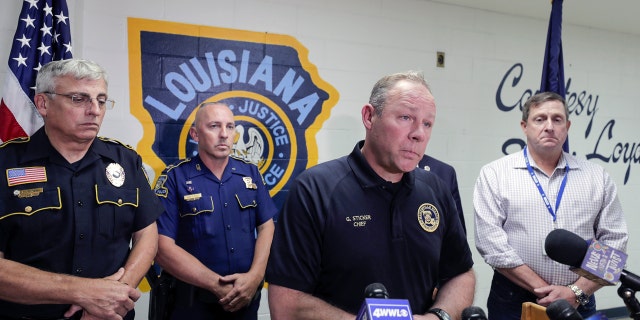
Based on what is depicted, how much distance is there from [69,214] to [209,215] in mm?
772

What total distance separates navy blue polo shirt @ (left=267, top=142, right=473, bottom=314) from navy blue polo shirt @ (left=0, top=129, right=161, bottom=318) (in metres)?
0.84

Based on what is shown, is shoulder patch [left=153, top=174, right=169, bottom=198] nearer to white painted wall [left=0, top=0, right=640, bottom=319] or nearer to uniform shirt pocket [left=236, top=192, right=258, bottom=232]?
uniform shirt pocket [left=236, top=192, right=258, bottom=232]

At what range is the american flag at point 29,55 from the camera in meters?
2.46

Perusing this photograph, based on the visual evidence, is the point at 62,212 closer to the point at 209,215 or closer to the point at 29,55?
the point at 209,215

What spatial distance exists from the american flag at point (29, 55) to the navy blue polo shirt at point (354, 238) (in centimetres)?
176

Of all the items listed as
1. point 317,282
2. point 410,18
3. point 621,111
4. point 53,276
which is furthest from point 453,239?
point 621,111

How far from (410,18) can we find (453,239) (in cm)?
246

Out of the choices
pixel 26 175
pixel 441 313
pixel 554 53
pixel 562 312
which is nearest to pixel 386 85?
pixel 441 313

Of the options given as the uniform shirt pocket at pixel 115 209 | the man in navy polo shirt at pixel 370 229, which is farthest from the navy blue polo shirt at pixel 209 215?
the man in navy polo shirt at pixel 370 229

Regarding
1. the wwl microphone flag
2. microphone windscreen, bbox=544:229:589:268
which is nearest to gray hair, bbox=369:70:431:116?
microphone windscreen, bbox=544:229:589:268

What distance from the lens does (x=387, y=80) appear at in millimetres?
1399

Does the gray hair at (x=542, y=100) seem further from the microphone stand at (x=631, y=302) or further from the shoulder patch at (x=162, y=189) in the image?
the shoulder patch at (x=162, y=189)

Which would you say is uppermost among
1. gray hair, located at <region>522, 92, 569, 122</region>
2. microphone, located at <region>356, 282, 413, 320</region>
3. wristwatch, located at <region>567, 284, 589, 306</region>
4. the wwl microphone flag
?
the wwl microphone flag

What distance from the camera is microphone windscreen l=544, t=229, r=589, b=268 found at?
1.25 m
